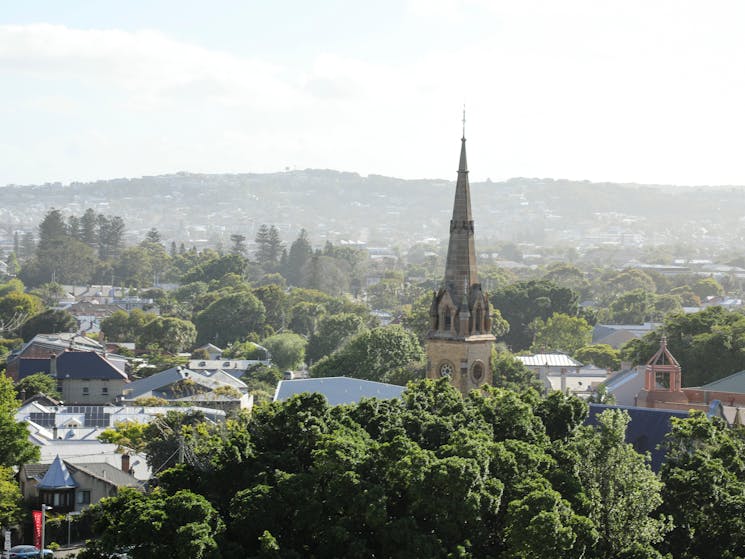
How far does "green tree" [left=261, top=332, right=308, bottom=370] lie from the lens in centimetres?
12588

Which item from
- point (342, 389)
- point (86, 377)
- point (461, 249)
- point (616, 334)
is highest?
point (461, 249)

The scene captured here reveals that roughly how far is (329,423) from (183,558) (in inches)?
292

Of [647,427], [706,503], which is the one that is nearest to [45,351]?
[647,427]

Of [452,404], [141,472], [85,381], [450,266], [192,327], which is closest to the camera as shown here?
[452,404]

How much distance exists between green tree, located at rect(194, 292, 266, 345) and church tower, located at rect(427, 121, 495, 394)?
303 feet

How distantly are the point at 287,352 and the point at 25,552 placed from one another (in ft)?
240

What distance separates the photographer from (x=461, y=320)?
190 feet

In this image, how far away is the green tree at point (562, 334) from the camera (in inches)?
5546

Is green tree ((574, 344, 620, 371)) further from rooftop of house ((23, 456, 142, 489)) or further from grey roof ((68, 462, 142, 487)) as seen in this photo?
rooftop of house ((23, 456, 142, 489))

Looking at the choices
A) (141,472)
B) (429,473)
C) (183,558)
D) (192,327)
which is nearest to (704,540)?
(429,473)

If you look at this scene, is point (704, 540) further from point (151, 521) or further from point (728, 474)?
point (151, 521)

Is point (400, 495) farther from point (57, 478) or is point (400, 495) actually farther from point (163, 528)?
point (57, 478)

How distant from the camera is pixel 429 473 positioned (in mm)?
42250

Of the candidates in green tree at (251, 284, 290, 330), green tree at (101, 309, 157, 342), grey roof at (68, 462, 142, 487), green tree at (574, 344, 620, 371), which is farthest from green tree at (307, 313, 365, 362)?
grey roof at (68, 462, 142, 487)
